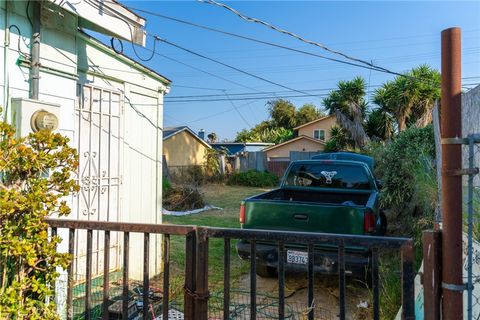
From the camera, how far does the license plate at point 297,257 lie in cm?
511

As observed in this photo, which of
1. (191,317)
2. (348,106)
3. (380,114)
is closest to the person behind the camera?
(191,317)

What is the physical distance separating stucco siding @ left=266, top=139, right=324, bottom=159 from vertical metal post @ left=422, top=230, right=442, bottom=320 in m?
30.2

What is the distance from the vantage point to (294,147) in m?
33.1

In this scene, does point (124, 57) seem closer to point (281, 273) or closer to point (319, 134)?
point (281, 273)

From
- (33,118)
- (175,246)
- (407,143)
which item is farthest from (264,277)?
(33,118)

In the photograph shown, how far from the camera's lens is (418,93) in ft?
61.4

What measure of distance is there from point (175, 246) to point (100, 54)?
14.0 ft

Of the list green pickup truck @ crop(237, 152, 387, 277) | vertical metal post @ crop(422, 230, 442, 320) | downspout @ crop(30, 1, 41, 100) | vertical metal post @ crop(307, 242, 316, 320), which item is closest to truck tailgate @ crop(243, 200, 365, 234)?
green pickup truck @ crop(237, 152, 387, 277)

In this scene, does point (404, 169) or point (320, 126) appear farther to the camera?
point (320, 126)

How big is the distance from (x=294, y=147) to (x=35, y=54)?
3018cm

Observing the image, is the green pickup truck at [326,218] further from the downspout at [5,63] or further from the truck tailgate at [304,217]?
the downspout at [5,63]

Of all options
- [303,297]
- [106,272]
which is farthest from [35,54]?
[303,297]

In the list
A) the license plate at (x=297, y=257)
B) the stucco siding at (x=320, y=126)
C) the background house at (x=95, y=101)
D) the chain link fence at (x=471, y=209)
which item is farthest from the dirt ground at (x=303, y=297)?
the stucco siding at (x=320, y=126)

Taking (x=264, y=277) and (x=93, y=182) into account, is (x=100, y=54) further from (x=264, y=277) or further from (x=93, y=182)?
(x=264, y=277)
